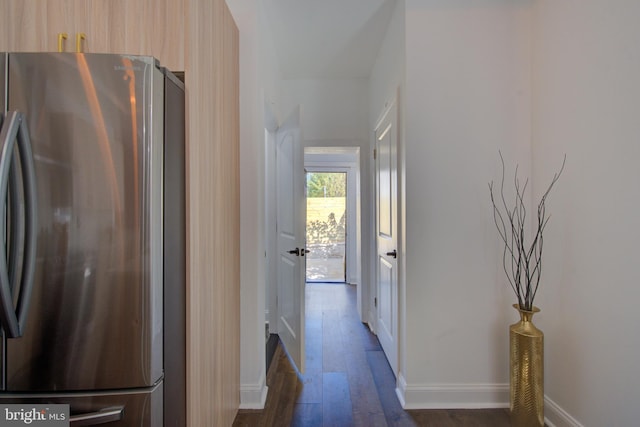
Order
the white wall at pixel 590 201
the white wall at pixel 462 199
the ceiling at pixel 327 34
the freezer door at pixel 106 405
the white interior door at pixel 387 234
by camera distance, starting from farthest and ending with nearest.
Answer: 1. the white interior door at pixel 387 234
2. the ceiling at pixel 327 34
3. the white wall at pixel 462 199
4. the white wall at pixel 590 201
5. the freezer door at pixel 106 405

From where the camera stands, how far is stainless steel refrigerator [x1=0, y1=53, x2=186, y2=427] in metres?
0.97

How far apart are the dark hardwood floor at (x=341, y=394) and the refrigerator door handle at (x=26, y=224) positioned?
1347mm

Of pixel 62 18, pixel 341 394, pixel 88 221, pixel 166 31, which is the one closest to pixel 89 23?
pixel 62 18

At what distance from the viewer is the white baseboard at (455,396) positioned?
187 centimetres

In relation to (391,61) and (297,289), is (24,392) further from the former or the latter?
(391,61)

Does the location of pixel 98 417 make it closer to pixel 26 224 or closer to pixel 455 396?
pixel 26 224

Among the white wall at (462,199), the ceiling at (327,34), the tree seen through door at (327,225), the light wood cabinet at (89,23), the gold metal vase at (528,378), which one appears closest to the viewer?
the light wood cabinet at (89,23)

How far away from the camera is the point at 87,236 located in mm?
989

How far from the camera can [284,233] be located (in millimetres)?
2562

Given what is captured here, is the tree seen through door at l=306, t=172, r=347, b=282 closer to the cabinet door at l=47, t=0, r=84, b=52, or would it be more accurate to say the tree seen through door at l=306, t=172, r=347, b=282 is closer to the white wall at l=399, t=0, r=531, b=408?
the white wall at l=399, t=0, r=531, b=408

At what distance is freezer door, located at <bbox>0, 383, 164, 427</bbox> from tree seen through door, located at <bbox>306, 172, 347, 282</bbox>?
4.52 meters

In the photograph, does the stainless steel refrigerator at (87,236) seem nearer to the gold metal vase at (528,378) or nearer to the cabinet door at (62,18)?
the cabinet door at (62,18)

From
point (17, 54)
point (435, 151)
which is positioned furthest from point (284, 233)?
point (17, 54)

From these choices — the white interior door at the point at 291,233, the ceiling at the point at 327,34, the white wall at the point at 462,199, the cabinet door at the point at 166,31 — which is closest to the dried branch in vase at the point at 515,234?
the white wall at the point at 462,199
